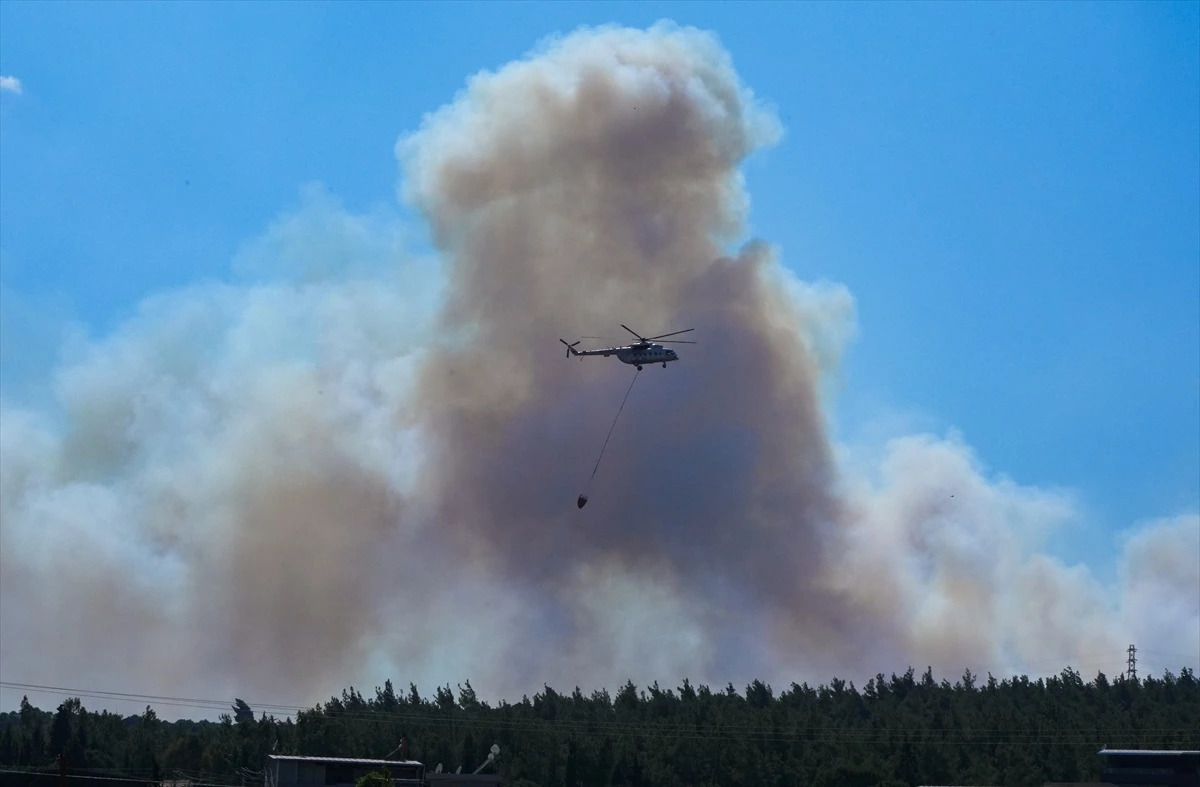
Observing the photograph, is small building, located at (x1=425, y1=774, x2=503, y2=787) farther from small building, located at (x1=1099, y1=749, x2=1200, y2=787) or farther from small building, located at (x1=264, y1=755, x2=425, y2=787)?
small building, located at (x1=1099, y1=749, x2=1200, y2=787)

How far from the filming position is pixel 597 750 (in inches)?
7313

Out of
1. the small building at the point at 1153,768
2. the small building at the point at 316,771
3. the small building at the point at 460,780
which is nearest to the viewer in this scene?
the small building at the point at 316,771

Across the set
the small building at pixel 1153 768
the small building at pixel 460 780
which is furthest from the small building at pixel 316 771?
the small building at pixel 1153 768

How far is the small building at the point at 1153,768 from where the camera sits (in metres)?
137

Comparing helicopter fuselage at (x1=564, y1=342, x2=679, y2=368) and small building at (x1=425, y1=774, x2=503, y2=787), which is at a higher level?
helicopter fuselage at (x1=564, y1=342, x2=679, y2=368)

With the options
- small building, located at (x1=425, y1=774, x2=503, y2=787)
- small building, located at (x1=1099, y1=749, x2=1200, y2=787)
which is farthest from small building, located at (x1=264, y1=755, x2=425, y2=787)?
small building, located at (x1=1099, y1=749, x2=1200, y2=787)

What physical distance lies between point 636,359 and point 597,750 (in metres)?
64.7

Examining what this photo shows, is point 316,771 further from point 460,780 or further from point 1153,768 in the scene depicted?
point 1153,768

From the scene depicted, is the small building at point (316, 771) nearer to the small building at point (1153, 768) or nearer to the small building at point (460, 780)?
the small building at point (460, 780)

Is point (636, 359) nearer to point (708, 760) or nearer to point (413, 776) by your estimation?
point (413, 776)

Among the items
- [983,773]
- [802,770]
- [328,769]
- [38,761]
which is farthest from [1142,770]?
[38,761]

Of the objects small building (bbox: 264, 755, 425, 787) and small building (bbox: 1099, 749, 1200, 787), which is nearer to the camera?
small building (bbox: 264, 755, 425, 787)

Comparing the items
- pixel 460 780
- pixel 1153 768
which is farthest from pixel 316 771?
pixel 1153 768

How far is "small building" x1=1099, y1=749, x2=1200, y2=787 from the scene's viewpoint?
137 metres
